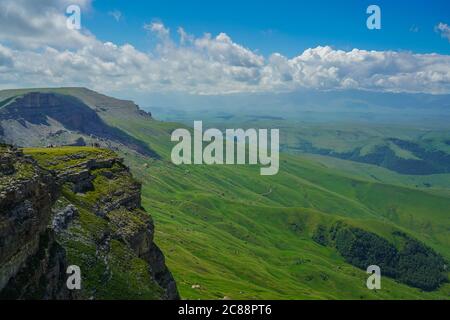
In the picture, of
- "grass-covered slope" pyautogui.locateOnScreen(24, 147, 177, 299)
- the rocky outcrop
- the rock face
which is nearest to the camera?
the rocky outcrop

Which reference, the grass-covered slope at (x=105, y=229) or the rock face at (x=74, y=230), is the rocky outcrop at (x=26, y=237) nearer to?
the rock face at (x=74, y=230)

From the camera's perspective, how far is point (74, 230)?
320ft

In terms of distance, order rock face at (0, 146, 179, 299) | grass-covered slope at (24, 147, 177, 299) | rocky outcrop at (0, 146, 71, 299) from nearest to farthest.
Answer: rocky outcrop at (0, 146, 71, 299) → rock face at (0, 146, 179, 299) → grass-covered slope at (24, 147, 177, 299)

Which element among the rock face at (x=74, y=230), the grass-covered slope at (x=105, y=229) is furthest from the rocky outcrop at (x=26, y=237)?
the grass-covered slope at (x=105, y=229)

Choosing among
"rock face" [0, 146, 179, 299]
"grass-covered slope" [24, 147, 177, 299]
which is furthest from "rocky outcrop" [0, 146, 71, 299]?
"grass-covered slope" [24, 147, 177, 299]

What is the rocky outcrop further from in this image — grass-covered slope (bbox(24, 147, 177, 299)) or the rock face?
grass-covered slope (bbox(24, 147, 177, 299))

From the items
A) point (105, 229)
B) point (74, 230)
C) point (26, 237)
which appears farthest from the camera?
point (105, 229)

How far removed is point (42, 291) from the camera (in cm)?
7131

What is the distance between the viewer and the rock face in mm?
68500

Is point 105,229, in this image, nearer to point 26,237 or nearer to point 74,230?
point 74,230

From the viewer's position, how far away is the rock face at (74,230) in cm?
6850

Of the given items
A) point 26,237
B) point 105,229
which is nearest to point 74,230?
point 105,229
